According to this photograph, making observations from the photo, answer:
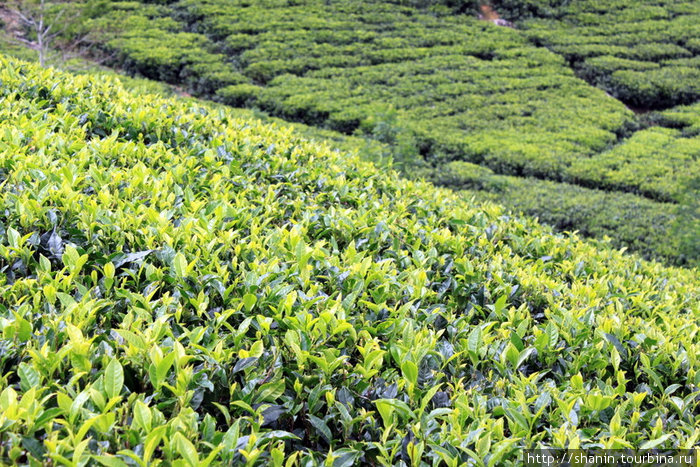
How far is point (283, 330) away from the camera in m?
2.17

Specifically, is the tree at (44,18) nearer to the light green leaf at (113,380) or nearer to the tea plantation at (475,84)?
the tea plantation at (475,84)

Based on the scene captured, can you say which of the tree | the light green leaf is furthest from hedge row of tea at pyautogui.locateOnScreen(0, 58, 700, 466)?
the tree

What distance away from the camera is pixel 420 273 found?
2.73 m

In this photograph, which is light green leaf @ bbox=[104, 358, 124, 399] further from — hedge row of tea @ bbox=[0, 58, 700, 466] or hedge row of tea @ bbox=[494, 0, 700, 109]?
hedge row of tea @ bbox=[494, 0, 700, 109]

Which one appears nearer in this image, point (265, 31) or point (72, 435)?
point (72, 435)

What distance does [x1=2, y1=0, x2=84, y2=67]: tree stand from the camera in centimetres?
1552

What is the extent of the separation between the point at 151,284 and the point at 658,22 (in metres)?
28.1

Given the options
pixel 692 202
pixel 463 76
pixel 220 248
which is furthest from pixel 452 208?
pixel 463 76

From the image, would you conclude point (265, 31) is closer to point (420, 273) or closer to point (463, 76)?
point (463, 76)

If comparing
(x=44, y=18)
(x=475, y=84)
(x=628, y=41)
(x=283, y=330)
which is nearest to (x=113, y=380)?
(x=283, y=330)

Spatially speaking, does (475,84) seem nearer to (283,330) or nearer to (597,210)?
(597,210)

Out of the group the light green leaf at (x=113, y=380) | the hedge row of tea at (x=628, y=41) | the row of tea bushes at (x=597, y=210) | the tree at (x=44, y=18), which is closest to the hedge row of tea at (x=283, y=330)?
the light green leaf at (x=113, y=380)

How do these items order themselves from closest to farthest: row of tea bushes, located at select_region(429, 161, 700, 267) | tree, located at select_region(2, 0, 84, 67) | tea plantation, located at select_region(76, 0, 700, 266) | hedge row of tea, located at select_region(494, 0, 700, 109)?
row of tea bushes, located at select_region(429, 161, 700, 267), tea plantation, located at select_region(76, 0, 700, 266), tree, located at select_region(2, 0, 84, 67), hedge row of tea, located at select_region(494, 0, 700, 109)

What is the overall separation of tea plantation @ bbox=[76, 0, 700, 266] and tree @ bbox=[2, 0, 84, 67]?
54.6 inches
